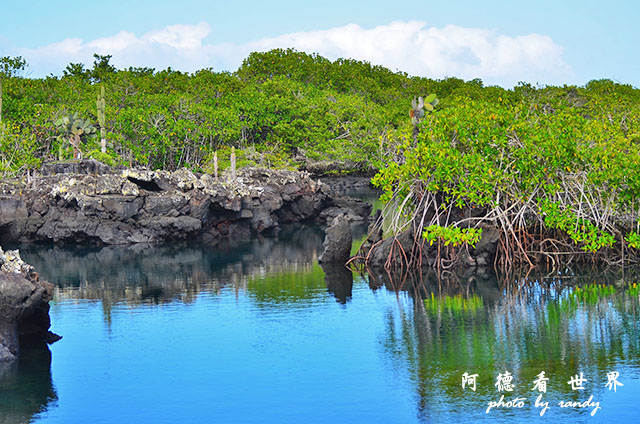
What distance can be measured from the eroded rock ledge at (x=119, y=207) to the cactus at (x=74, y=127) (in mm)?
8780

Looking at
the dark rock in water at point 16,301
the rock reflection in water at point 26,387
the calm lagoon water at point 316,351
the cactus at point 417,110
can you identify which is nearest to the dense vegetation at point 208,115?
the cactus at point 417,110

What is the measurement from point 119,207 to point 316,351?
18.2 metres

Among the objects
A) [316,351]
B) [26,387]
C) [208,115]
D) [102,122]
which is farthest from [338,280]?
[208,115]

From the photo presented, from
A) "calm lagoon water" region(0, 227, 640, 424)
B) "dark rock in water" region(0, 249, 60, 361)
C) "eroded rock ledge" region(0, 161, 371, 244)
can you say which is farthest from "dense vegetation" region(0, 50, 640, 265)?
"dark rock in water" region(0, 249, 60, 361)

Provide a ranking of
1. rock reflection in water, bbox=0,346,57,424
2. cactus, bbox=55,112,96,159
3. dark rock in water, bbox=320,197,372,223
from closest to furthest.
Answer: rock reflection in water, bbox=0,346,57,424 < dark rock in water, bbox=320,197,372,223 < cactus, bbox=55,112,96,159

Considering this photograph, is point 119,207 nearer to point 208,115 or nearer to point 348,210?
point 348,210

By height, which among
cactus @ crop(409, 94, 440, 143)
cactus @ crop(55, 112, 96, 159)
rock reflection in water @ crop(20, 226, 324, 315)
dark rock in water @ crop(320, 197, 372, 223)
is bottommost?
rock reflection in water @ crop(20, 226, 324, 315)

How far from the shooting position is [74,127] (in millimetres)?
44688

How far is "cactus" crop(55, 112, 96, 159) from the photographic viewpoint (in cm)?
4431

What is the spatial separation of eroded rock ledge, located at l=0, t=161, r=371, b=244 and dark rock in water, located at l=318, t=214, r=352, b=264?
28.8ft

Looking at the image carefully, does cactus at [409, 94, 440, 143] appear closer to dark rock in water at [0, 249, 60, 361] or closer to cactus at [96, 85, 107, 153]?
dark rock in water at [0, 249, 60, 361]

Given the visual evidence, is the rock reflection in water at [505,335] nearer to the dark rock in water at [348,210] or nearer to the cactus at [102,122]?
the dark rock in water at [348,210]

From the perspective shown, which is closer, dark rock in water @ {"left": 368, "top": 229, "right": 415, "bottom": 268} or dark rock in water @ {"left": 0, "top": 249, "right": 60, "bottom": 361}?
dark rock in water @ {"left": 0, "top": 249, "right": 60, "bottom": 361}

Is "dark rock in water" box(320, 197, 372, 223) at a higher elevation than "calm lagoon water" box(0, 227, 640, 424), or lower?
higher
